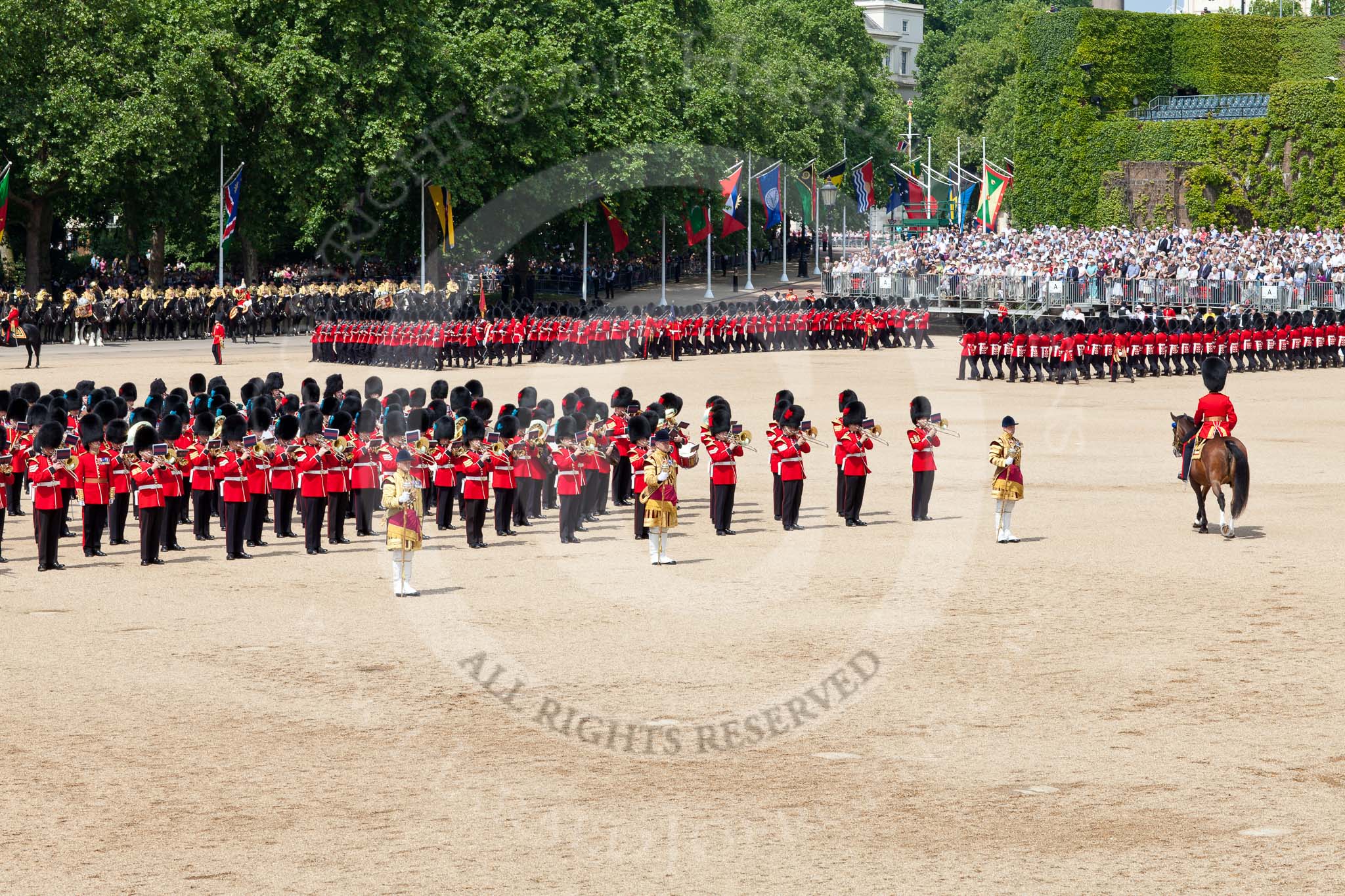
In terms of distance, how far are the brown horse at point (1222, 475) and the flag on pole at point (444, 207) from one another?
120 feet

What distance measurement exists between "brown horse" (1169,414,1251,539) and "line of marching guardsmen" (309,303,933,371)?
2184cm

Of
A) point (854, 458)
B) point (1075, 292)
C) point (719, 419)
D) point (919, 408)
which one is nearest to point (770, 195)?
point (1075, 292)

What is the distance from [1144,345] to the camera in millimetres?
35438

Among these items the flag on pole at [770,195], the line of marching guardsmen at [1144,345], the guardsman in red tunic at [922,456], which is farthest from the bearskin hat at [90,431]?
the flag on pole at [770,195]

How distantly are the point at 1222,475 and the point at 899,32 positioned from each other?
407ft

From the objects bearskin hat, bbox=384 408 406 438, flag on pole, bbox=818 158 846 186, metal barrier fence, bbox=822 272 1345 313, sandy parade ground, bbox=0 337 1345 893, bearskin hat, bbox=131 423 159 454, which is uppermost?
flag on pole, bbox=818 158 846 186

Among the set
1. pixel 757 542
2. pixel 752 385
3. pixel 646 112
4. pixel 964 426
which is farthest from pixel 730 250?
pixel 757 542

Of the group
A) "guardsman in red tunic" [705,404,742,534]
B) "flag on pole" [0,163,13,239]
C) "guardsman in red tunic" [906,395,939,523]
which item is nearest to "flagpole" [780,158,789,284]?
"flag on pole" [0,163,13,239]

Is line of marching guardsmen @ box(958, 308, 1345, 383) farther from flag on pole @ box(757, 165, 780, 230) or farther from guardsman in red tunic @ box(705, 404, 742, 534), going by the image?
guardsman in red tunic @ box(705, 404, 742, 534)

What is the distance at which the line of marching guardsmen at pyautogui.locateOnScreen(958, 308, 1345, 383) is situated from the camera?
34.7m

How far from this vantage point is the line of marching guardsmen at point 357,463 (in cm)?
1647

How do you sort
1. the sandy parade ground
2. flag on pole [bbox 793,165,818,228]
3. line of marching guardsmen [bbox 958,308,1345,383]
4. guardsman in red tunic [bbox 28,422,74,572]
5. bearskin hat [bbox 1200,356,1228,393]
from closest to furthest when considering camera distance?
the sandy parade ground
guardsman in red tunic [bbox 28,422,74,572]
bearskin hat [bbox 1200,356,1228,393]
line of marching guardsmen [bbox 958,308,1345,383]
flag on pole [bbox 793,165,818,228]

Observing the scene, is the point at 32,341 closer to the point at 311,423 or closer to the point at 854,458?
the point at 311,423

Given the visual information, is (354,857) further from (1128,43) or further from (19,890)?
(1128,43)
